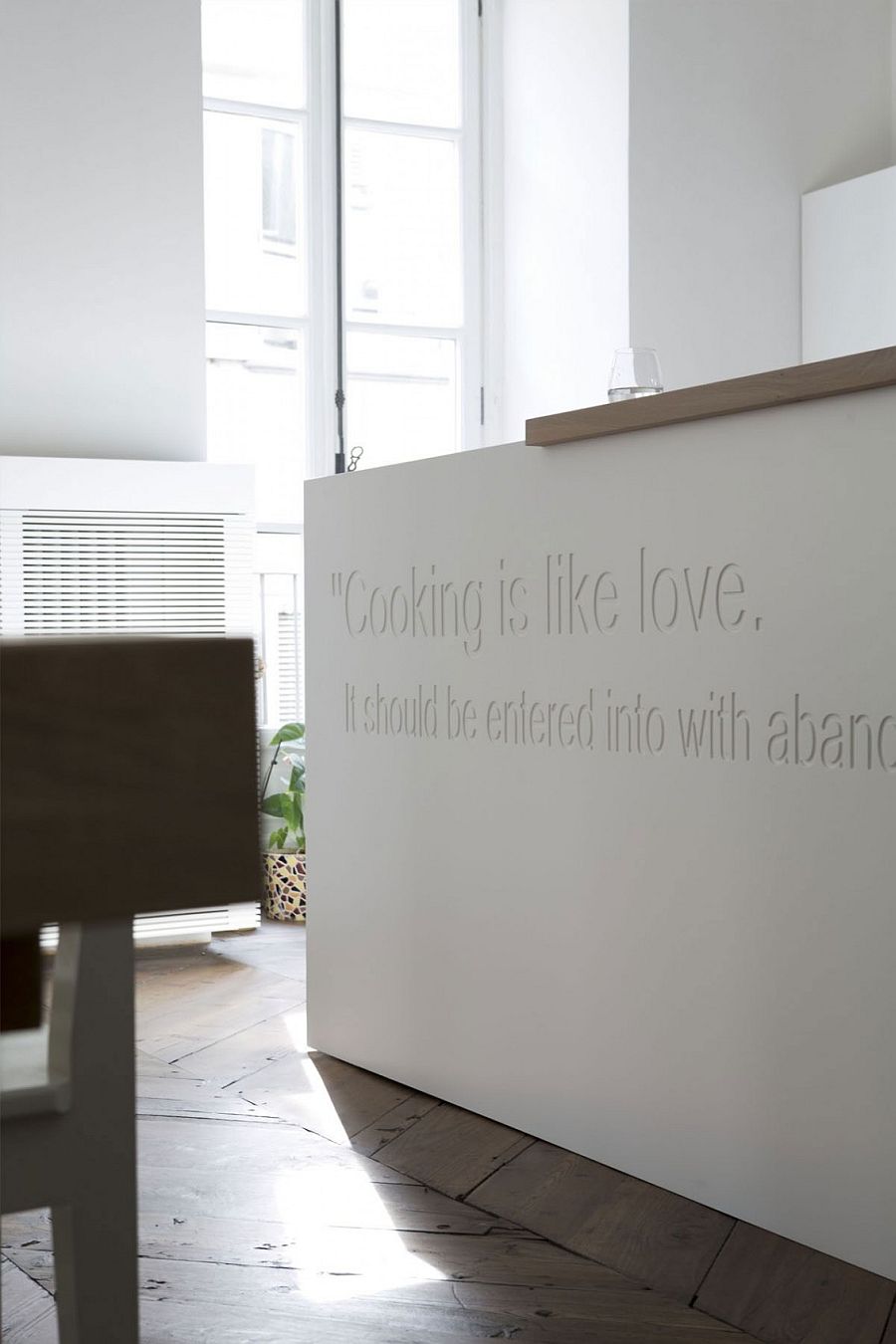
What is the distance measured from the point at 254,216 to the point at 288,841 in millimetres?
1932

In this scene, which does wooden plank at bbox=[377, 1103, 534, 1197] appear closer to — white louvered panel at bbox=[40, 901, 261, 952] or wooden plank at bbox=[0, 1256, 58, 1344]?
wooden plank at bbox=[0, 1256, 58, 1344]

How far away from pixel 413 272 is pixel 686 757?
304cm

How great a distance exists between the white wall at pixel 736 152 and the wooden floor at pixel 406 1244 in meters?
2.53

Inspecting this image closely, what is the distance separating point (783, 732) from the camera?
1.71 m

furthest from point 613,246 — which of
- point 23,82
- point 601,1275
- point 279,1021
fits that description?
point 601,1275

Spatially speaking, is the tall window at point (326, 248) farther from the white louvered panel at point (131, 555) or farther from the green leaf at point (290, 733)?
the white louvered panel at point (131, 555)

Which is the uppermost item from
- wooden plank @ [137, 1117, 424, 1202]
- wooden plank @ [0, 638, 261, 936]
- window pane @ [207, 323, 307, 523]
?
window pane @ [207, 323, 307, 523]

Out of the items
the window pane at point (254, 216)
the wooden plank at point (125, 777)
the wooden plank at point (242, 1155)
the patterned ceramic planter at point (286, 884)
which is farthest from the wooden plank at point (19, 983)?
the window pane at point (254, 216)

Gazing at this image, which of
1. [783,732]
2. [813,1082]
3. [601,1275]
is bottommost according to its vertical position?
[601,1275]

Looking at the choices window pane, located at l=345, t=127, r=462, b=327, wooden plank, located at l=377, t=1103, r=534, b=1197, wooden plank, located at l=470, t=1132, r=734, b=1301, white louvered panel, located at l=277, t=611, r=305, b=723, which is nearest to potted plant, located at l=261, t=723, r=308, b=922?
white louvered panel, located at l=277, t=611, r=305, b=723

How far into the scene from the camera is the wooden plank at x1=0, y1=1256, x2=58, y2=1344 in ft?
5.05

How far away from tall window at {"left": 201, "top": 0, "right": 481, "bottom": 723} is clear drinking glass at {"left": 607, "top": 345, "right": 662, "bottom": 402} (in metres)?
2.23

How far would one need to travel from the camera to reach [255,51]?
4219mm

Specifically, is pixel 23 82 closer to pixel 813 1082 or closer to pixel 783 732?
pixel 783 732
